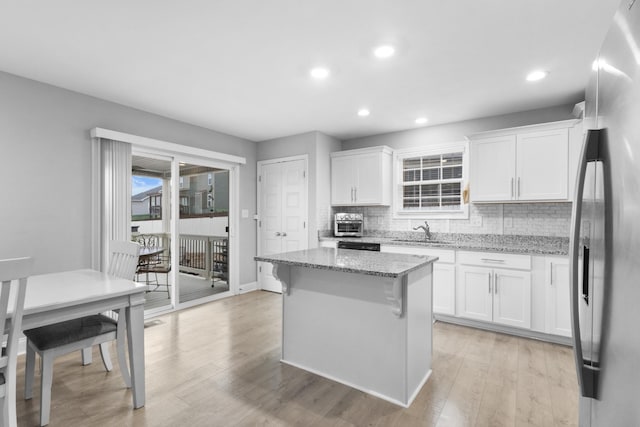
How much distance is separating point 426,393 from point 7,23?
12.7 feet

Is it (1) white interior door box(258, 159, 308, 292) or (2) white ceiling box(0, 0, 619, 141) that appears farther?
(1) white interior door box(258, 159, 308, 292)

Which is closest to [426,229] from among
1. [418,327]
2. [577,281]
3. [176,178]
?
[418,327]

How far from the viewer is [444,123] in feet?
14.3

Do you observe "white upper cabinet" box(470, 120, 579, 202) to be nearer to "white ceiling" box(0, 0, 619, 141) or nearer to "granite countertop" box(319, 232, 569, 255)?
"white ceiling" box(0, 0, 619, 141)

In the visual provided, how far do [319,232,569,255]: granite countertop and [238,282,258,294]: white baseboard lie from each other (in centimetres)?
151

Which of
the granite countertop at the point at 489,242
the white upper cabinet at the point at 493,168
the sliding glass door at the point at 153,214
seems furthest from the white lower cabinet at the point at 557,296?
the sliding glass door at the point at 153,214

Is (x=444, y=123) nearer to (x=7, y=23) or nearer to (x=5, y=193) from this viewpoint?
(x=7, y=23)

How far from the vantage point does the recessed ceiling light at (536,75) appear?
9.27 feet

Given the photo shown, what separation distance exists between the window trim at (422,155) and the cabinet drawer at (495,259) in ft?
2.59

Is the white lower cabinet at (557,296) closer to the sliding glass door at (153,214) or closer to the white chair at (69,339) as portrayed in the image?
the white chair at (69,339)

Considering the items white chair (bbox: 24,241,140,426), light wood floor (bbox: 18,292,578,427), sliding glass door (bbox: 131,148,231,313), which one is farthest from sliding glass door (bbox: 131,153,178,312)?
white chair (bbox: 24,241,140,426)

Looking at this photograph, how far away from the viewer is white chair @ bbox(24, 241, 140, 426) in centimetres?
187

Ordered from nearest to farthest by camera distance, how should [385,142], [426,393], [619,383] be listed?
[619,383] → [426,393] → [385,142]

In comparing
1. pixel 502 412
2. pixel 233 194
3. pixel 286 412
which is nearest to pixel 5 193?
pixel 233 194
